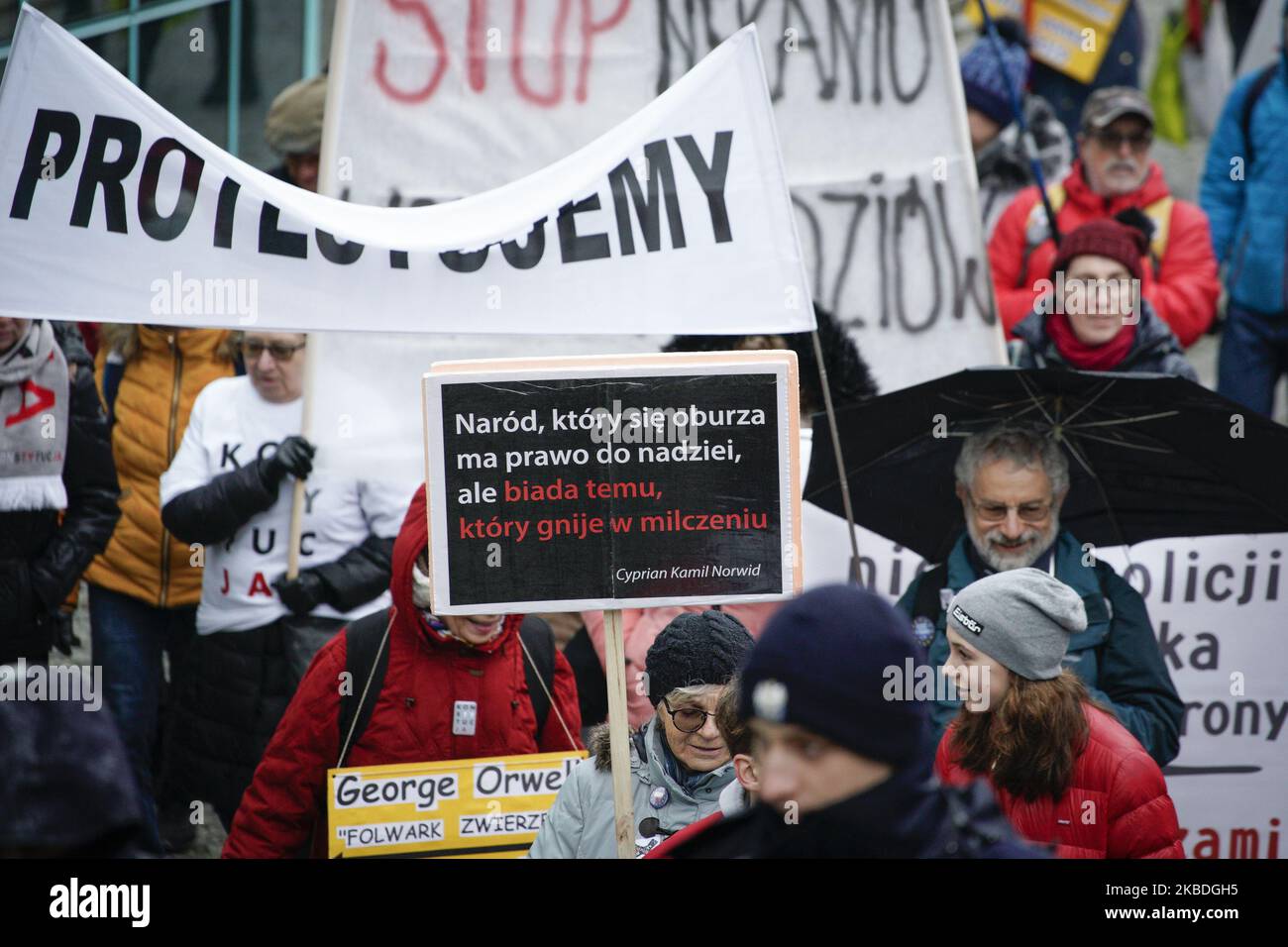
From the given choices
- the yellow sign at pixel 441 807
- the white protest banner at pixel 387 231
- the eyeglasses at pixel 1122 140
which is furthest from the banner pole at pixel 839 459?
the eyeglasses at pixel 1122 140

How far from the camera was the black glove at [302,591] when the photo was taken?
531 centimetres

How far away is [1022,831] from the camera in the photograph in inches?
141

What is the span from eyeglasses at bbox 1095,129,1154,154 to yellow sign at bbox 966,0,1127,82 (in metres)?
2.91

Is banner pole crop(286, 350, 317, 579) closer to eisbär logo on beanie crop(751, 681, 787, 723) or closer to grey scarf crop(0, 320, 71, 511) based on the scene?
grey scarf crop(0, 320, 71, 511)

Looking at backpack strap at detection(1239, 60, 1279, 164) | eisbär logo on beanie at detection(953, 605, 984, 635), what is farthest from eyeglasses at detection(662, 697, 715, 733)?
backpack strap at detection(1239, 60, 1279, 164)

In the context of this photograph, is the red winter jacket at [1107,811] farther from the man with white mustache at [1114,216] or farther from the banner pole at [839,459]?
the man with white mustache at [1114,216]

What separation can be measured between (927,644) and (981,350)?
1648 millimetres

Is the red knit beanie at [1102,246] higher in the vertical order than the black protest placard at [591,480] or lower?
higher

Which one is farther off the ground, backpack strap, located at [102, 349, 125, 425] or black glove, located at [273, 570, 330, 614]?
backpack strap, located at [102, 349, 125, 425]

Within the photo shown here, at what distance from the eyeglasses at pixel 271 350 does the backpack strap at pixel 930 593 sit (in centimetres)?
220

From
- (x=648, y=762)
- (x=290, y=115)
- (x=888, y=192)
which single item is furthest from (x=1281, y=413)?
(x=648, y=762)

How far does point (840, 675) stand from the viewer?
244 cm

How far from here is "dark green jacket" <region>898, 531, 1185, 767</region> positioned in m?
4.36

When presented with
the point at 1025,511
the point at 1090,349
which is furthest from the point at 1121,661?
the point at 1090,349
